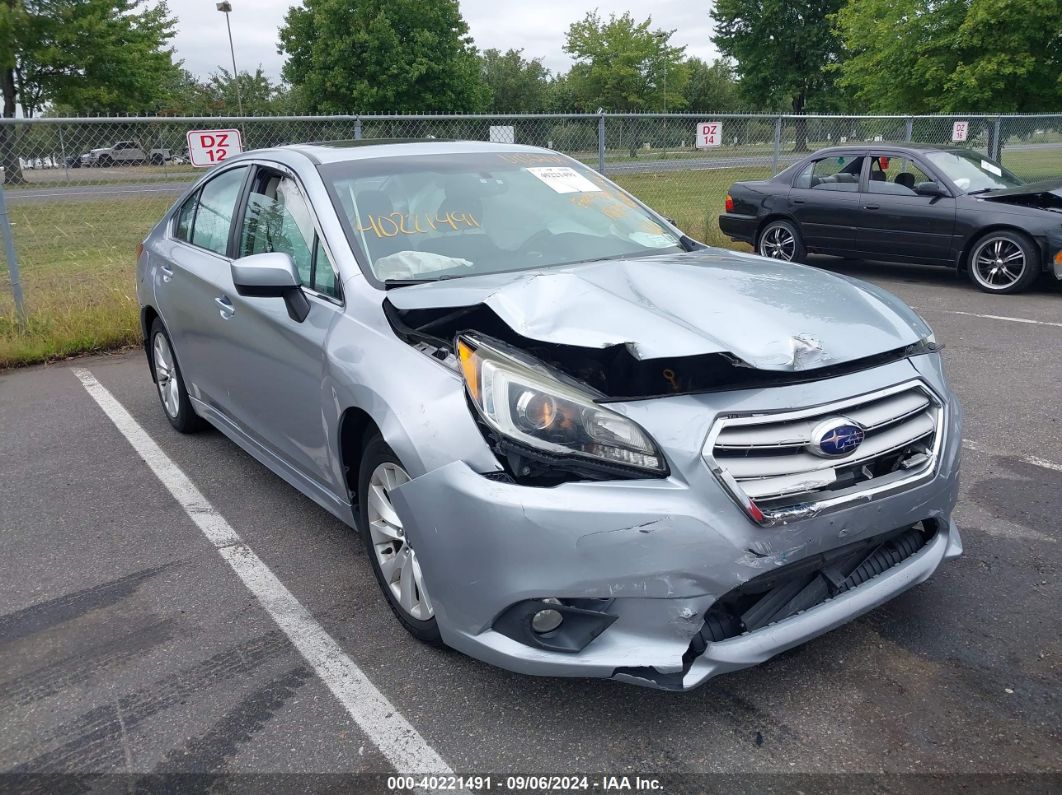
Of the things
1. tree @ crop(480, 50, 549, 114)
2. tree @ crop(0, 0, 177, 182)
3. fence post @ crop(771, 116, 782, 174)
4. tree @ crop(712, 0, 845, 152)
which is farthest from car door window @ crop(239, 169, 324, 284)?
tree @ crop(480, 50, 549, 114)

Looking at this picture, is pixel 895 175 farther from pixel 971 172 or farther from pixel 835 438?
pixel 835 438

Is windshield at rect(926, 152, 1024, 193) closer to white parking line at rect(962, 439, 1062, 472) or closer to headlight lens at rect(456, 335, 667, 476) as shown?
white parking line at rect(962, 439, 1062, 472)

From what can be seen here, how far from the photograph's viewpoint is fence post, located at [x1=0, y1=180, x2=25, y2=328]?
7504 mm

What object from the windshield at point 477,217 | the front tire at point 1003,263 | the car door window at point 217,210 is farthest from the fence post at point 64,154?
the front tire at point 1003,263

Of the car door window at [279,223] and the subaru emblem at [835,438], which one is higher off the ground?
the car door window at [279,223]

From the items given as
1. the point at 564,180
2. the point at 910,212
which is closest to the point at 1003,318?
the point at 910,212

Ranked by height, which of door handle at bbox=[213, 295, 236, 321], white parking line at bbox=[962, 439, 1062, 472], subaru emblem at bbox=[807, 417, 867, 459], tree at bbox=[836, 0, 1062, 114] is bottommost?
white parking line at bbox=[962, 439, 1062, 472]

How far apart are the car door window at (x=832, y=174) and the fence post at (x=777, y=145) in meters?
2.67

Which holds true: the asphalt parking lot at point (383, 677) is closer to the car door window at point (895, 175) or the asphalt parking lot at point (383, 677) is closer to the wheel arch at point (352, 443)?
the wheel arch at point (352, 443)

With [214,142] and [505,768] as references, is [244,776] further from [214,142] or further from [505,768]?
[214,142]

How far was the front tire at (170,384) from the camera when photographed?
5.18 meters

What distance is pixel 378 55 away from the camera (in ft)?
150

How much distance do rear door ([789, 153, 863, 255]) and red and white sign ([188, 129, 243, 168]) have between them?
6423 millimetres

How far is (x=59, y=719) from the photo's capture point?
270 centimetres
